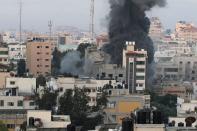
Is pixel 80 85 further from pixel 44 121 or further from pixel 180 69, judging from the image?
pixel 180 69

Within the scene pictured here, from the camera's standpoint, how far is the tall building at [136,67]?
58.0 meters

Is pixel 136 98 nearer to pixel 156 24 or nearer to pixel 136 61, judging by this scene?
pixel 136 61

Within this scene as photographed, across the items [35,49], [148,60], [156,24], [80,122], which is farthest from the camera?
[156,24]

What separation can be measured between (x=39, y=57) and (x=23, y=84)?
29928mm

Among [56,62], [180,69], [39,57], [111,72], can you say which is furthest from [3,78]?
[180,69]

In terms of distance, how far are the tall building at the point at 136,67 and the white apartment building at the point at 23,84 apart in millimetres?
16117

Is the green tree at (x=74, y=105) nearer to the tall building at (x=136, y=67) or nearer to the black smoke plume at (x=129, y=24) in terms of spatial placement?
the tall building at (x=136, y=67)

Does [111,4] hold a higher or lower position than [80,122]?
higher

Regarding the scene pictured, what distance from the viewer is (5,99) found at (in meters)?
34.9

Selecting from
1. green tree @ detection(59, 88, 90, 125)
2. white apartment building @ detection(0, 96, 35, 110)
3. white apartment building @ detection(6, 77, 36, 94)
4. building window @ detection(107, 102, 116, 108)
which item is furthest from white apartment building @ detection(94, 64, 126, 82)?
white apartment building @ detection(0, 96, 35, 110)

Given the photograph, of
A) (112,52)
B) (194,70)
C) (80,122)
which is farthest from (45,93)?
(194,70)

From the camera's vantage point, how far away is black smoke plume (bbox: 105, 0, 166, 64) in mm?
68750

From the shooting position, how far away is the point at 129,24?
71000 mm

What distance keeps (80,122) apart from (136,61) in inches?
1150
